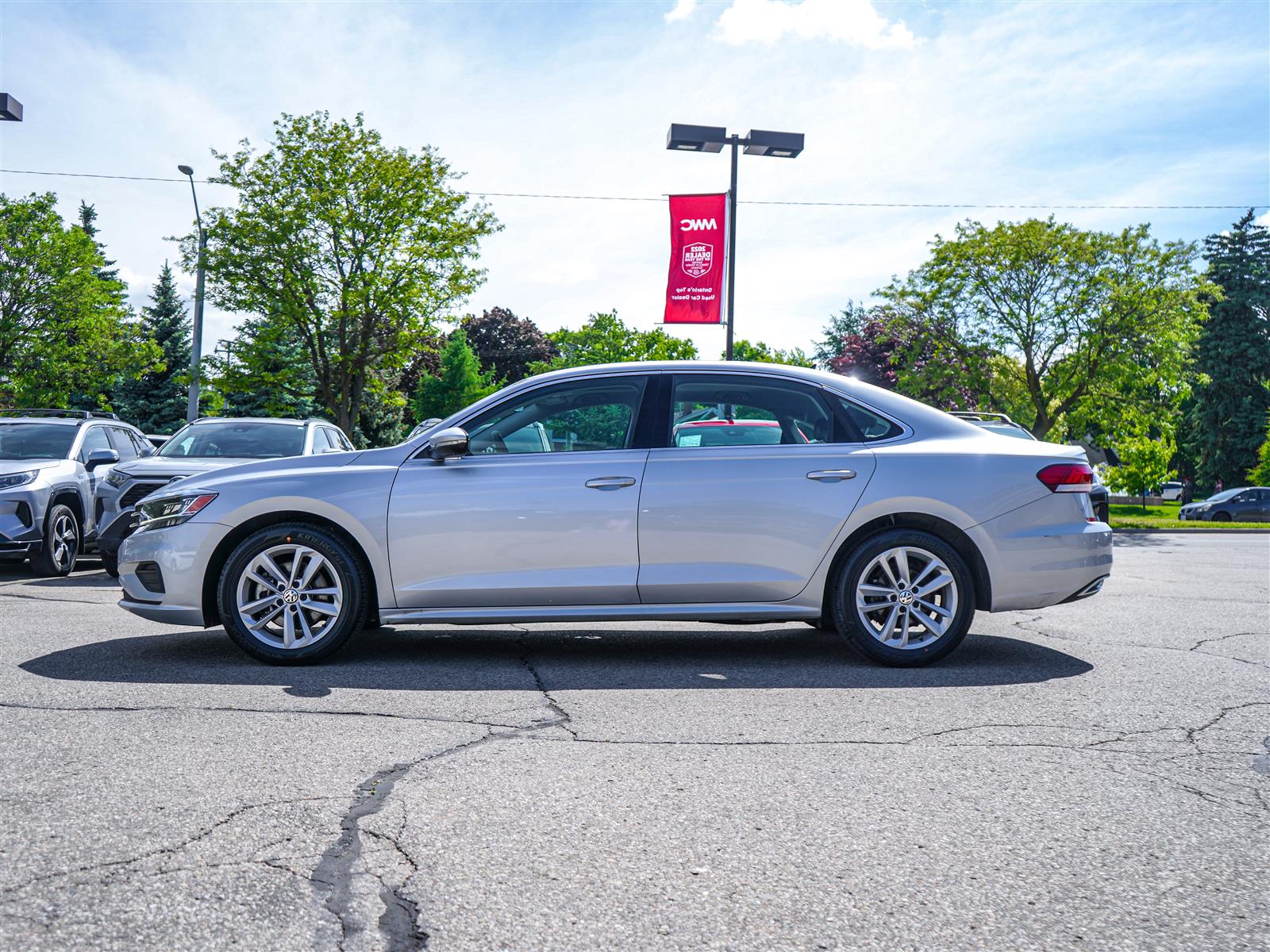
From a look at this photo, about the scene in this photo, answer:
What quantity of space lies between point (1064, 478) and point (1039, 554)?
46 centimetres

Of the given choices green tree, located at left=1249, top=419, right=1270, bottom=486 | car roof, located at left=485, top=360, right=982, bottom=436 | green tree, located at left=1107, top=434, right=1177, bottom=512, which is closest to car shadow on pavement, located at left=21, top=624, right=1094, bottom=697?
car roof, located at left=485, top=360, right=982, bottom=436

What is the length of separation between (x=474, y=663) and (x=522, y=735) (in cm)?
169

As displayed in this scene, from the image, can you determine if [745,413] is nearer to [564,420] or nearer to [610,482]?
[610,482]

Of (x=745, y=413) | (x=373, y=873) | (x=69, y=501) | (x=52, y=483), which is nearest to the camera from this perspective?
(x=373, y=873)

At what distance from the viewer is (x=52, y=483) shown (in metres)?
10.9

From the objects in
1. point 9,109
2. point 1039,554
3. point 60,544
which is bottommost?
point 60,544

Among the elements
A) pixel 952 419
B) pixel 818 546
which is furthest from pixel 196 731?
pixel 952 419

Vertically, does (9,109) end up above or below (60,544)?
above

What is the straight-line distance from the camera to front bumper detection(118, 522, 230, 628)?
5.95 metres

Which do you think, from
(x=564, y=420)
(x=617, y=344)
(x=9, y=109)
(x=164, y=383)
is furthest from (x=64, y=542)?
(x=164, y=383)

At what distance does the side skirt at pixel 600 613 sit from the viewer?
5852mm

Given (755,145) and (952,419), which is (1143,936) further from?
(755,145)

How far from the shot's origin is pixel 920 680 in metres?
5.61

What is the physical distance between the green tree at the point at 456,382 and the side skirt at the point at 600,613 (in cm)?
5863
